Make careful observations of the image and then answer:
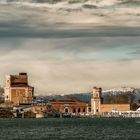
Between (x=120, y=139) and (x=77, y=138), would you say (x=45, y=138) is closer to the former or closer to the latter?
(x=77, y=138)

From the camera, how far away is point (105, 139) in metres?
113

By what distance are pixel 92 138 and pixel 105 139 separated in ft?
11.2

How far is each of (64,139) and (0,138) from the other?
1183 centimetres

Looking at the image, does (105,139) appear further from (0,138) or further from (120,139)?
(0,138)

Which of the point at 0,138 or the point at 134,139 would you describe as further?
the point at 0,138

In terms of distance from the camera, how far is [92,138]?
116 metres

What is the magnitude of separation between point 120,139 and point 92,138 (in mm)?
5717

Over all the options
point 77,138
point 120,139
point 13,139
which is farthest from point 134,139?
point 13,139

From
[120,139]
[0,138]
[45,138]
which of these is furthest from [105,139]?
[0,138]

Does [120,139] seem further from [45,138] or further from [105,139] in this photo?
[45,138]

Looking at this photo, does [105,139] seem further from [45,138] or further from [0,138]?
[0,138]

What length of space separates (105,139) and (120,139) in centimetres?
250

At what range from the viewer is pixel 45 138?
11638 cm

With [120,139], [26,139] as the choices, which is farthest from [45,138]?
[120,139]
